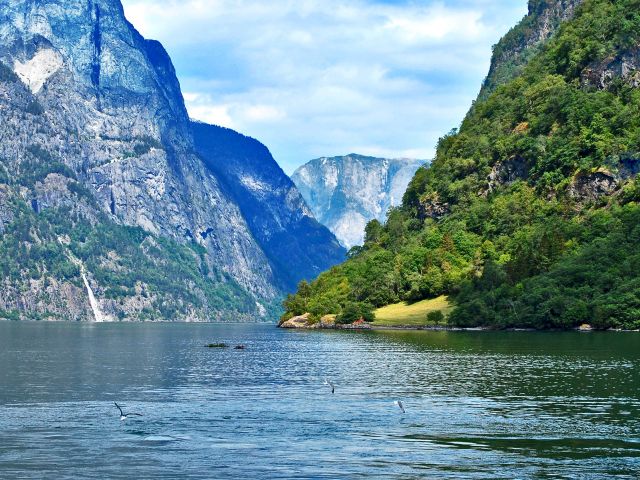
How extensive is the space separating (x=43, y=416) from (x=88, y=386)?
25.7 meters

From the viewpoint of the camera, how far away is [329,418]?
82500 millimetres

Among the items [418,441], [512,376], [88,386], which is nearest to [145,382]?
[88,386]

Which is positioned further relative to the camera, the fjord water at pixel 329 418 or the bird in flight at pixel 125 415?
the bird in flight at pixel 125 415

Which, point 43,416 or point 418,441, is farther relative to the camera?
point 43,416

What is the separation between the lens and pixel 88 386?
109m

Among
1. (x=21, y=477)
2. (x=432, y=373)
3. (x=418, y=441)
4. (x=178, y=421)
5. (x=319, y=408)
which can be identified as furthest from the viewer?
(x=432, y=373)

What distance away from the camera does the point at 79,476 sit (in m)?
59.1

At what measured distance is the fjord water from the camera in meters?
62.4

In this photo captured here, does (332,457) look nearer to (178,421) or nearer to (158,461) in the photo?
(158,461)

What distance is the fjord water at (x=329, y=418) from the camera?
62406mm

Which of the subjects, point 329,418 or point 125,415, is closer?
point 125,415

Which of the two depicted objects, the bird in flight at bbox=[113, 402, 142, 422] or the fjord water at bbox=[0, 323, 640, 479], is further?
the bird in flight at bbox=[113, 402, 142, 422]

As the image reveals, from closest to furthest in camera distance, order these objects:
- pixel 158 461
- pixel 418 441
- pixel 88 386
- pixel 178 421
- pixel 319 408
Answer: pixel 158 461, pixel 418 441, pixel 178 421, pixel 319 408, pixel 88 386

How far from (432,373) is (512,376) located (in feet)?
33.3
